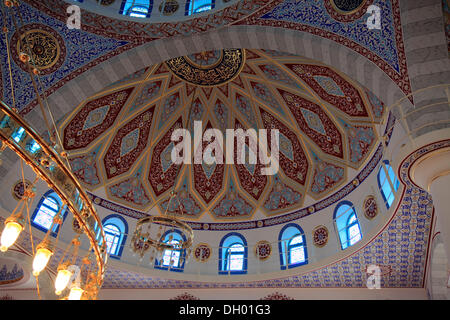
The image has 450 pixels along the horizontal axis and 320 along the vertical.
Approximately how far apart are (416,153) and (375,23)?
2.45 metres

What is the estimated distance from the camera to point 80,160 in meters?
10.5

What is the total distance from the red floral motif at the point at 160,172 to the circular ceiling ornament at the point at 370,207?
550 cm

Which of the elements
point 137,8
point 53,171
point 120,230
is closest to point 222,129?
point 120,230

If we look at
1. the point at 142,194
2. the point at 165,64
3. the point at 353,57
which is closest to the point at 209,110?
the point at 165,64

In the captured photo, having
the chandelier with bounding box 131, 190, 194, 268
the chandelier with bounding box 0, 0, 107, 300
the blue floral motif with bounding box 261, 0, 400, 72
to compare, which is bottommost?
the chandelier with bounding box 0, 0, 107, 300

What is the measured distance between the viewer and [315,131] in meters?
10.4

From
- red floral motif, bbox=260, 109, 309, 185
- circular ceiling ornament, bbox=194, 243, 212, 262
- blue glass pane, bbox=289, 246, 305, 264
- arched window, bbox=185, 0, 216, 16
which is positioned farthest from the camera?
red floral motif, bbox=260, 109, 309, 185

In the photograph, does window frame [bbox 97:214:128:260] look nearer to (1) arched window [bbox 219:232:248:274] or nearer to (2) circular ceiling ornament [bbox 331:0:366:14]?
(1) arched window [bbox 219:232:248:274]

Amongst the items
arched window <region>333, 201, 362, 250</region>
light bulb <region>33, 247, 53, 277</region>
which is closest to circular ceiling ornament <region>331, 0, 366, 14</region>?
arched window <region>333, 201, 362, 250</region>

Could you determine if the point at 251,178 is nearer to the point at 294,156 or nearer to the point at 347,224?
the point at 294,156

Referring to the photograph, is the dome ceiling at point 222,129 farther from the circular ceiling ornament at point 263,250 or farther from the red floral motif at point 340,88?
the circular ceiling ornament at point 263,250

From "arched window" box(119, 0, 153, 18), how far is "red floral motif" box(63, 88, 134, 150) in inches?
108

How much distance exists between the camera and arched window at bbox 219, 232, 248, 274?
10.2 meters

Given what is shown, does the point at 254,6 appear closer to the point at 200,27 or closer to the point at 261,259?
the point at 200,27
